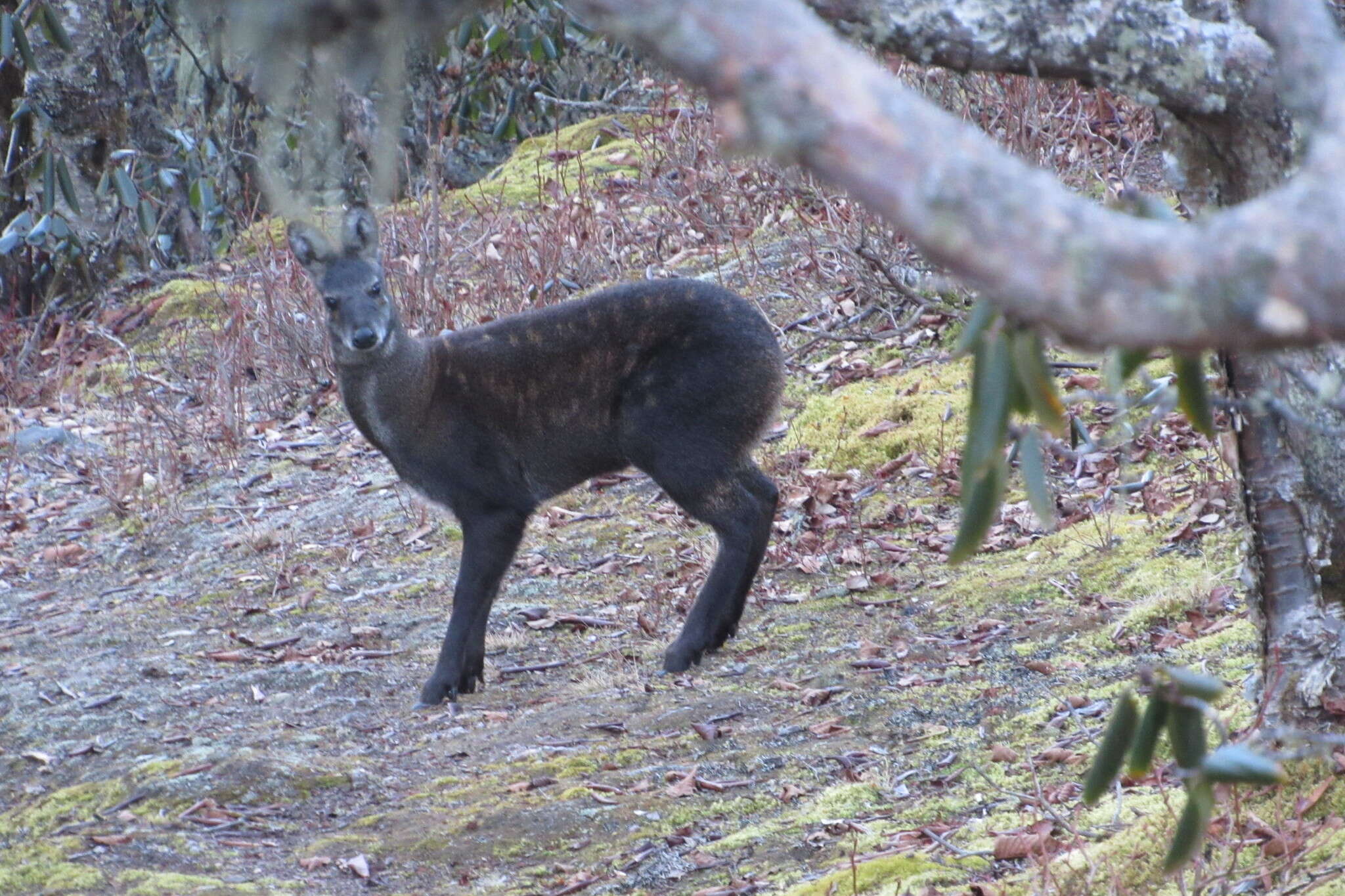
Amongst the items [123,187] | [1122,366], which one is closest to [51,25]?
[123,187]

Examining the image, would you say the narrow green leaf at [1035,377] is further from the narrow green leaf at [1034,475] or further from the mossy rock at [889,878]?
the mossy rock at [889,878]

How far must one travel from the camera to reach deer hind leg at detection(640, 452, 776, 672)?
18.4 ft

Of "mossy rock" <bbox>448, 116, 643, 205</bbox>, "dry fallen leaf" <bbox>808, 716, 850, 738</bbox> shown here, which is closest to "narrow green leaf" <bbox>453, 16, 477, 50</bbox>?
"mossy rock" <bbox>448, 116, 643, 205</bbox>

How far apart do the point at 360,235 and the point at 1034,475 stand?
203 inches

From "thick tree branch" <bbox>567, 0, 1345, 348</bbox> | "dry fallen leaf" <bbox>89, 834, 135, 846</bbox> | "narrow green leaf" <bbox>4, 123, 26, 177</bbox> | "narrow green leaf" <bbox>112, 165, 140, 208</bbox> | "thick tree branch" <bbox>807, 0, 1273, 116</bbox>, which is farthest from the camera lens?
"narrow green leaf" <bbox>4, 123, 26, 177</bbox>

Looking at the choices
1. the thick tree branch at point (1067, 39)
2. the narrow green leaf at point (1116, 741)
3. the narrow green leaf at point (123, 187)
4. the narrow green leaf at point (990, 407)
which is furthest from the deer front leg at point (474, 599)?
the narrow green leaf at point (990, 407)

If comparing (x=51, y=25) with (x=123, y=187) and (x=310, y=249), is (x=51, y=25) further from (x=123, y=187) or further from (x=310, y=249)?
(x=123, y=187)

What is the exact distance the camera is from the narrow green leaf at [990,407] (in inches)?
51.8

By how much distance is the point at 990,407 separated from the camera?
1316mm

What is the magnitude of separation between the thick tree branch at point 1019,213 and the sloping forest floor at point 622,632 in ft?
5.88

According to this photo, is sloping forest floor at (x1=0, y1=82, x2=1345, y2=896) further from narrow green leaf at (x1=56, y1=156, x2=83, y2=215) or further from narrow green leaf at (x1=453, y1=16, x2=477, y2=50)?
narrow green leaf at (x1=56, y1=156, x2=83, y2=215)

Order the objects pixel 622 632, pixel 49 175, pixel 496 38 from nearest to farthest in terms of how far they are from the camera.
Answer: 1. pixel 622 632
2. pixel 49 175
3. pixel 496 38

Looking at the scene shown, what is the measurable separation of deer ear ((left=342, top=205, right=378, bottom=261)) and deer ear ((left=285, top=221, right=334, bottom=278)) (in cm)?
8

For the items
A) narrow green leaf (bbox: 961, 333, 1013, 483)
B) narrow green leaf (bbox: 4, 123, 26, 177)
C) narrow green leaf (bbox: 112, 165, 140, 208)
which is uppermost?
narrow green leaf (bbox: 961, 333, 1013, 483)
